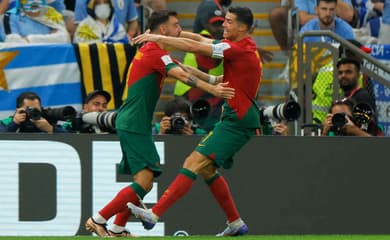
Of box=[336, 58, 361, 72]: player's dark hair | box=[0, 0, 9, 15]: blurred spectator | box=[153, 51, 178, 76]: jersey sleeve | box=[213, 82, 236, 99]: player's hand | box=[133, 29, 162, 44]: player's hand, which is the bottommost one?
box=[336, 58, 361, 72]: player's dark hair

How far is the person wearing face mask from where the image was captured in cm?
1558

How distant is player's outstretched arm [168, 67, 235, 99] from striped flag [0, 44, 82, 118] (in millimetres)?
3555

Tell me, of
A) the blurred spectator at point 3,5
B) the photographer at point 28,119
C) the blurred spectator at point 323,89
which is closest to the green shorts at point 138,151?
the photographer at point 28,119

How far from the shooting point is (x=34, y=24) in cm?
1530

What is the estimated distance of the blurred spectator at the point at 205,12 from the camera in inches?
627

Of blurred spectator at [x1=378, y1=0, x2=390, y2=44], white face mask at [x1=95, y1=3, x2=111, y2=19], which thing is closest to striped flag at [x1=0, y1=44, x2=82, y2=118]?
white face mask at [x1=95, y1=3, x2=111, y2=19]

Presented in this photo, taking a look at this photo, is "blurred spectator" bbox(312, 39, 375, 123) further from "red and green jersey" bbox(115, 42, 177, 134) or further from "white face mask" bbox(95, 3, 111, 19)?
"red and green jersey" bbox(115, 42, 177, 134)

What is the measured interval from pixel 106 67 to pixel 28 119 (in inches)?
66.4

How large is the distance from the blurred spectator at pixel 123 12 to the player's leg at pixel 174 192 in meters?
4.54

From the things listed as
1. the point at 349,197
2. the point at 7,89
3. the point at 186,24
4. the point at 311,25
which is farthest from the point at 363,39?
the point at 7,89

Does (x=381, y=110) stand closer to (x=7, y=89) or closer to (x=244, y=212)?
(x=244, y=212)

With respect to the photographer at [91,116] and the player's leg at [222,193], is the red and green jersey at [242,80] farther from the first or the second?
the photographer at [91,116]

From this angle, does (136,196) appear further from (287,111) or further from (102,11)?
(102,11)

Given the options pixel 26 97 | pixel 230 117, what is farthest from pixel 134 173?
pixel 26 97
